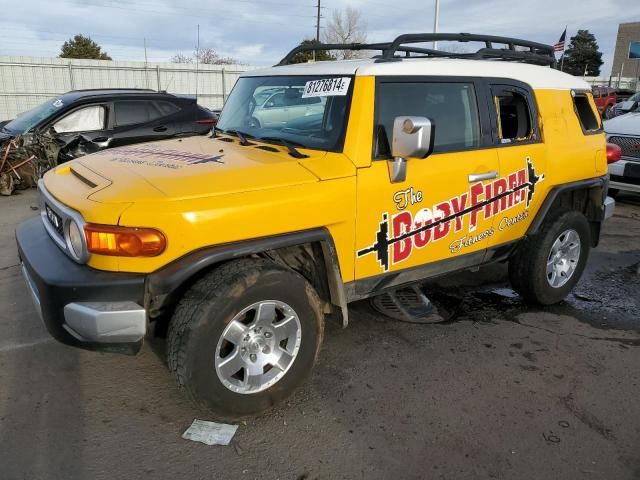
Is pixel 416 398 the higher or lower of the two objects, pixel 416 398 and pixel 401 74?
the lower

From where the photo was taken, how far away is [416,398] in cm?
308

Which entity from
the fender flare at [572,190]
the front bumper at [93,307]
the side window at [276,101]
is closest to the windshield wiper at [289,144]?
the side window at [276,101]

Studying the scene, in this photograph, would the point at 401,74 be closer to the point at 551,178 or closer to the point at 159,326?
the point at 551,178

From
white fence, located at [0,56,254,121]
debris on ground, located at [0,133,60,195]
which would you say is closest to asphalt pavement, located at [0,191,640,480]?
debris on ground, located at [0,133,60,195]

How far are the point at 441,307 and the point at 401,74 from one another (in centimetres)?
210

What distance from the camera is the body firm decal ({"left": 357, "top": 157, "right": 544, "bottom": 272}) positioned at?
10.3 ft

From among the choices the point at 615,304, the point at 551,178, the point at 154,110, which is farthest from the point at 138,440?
the point at 154,110

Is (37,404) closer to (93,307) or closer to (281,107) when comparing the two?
(93,307)

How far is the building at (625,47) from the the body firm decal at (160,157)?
74437 mm

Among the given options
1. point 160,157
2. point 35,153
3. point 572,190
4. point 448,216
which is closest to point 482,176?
point 448,216

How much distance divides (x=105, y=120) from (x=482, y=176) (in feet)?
21.9

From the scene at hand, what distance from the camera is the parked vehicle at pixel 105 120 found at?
26.4 ft

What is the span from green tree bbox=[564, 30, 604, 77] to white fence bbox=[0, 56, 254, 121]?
171 feet

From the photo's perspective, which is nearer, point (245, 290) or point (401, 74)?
point (245, 290)
